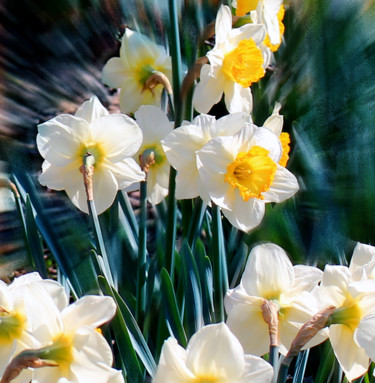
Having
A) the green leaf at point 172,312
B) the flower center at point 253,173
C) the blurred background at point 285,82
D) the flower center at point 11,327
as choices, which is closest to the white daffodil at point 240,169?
the flower center at point 253,173

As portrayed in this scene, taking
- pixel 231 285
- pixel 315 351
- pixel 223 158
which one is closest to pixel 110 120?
pixel 223 158

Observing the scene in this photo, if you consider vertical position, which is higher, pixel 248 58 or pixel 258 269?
pixel 248 58

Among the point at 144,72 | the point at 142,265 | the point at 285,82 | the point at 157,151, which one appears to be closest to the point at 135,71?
the point at 144,72

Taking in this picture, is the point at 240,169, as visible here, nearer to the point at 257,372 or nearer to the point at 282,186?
the point at 282,186

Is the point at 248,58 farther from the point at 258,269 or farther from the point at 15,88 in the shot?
the point at 15,88

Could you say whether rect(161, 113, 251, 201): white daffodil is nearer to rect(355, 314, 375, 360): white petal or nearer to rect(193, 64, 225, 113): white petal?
rect(193, 64, 225, 113): white petal

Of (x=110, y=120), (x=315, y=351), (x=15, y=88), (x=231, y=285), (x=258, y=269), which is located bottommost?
(x=315, y=351)

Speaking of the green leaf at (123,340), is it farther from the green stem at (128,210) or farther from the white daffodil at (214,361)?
the green stem at (128,210)
